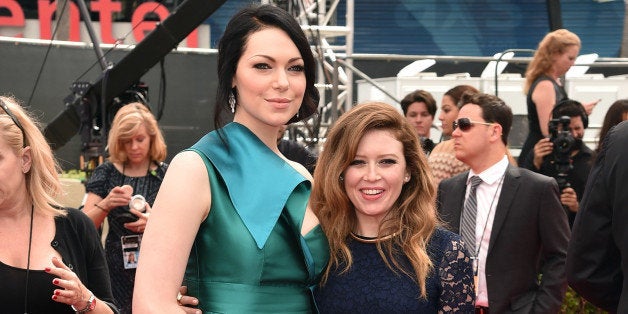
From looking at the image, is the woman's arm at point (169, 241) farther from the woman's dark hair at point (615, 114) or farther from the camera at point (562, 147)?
the woman's dark hair at point (615, 114)

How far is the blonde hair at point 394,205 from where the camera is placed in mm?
2764

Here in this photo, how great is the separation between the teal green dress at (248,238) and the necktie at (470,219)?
1.98m

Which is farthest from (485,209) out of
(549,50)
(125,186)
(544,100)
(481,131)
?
(549,50)

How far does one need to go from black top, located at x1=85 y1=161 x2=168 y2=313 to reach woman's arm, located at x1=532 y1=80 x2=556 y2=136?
260 cm

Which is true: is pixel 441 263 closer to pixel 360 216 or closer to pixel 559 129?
pixel 360 216

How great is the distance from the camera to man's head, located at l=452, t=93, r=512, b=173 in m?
4.59

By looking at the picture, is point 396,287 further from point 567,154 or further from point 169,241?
point 567,154

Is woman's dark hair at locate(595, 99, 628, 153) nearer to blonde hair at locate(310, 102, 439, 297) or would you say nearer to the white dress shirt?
the white dress shirt

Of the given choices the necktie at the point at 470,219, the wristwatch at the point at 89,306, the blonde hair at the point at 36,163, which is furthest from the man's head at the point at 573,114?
the wristwatch at the point at 89,306

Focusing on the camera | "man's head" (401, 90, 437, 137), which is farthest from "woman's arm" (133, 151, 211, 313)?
"man's head" (401, 90, 437, 137)

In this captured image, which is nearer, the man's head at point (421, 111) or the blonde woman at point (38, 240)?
the blonde woman at point (38, 240)

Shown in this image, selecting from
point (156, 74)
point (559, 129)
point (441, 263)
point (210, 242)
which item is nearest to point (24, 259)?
point (210, 242)

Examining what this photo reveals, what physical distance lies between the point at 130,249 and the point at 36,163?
215 cm

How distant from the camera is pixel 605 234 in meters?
3.06
